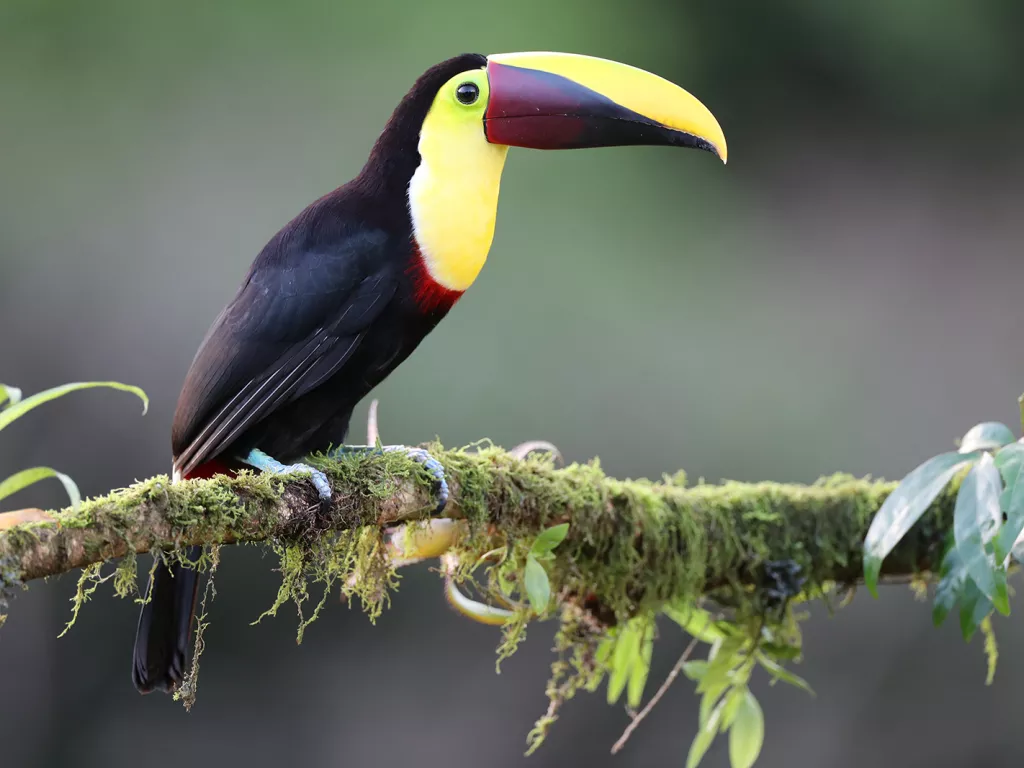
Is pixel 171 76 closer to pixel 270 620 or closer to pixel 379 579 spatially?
pixel 270 620

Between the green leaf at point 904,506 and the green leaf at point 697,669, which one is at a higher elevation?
the green leaf at point 904,506

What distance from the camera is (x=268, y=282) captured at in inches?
73.2

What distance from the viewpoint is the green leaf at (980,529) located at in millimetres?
1536

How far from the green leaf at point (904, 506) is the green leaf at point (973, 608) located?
127 millimetres

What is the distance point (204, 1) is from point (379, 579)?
3.24 metres

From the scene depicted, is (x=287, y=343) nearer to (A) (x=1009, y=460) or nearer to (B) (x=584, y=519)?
(B) (x=584, y=519)

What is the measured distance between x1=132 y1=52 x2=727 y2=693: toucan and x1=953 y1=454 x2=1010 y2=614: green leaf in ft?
2.29

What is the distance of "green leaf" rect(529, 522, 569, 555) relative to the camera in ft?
5.51

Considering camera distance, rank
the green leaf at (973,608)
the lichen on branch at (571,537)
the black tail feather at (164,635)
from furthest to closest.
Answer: the black tail feather at (164,635) → the green leaf at (973,608) → the lichen on branch at (571,537)

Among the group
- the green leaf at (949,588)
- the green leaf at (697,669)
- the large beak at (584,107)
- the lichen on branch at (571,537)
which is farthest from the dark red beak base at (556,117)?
the green leaf at (697,669)

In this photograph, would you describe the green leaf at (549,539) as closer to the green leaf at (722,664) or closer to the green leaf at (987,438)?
the green leaf at (722,664)

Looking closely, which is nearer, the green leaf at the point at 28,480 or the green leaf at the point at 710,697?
the green leaf at the point at 28,480

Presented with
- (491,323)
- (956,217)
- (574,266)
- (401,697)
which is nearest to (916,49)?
(956,217)

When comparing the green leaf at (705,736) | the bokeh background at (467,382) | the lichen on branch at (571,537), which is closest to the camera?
the lichen on branch at (571,537)
